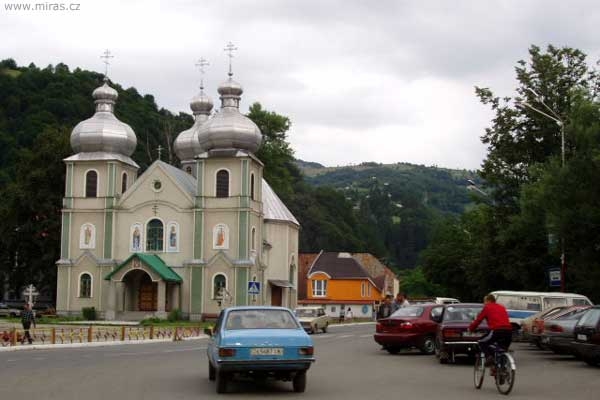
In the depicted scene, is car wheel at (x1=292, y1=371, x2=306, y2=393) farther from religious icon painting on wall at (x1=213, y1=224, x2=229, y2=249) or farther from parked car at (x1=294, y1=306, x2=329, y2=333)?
religious icon painting on wall at (x1=213, y1=224, x2=229, y2=249)

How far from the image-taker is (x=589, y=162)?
28.4 metres

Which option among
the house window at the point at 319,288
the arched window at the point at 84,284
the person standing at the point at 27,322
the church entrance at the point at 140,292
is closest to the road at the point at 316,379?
the person standing at the point at 27,322

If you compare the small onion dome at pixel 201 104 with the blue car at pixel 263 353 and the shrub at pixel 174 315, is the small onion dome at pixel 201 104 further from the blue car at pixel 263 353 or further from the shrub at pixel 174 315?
the blue car at pixel 263 353

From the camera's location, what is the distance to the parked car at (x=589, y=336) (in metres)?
20.0

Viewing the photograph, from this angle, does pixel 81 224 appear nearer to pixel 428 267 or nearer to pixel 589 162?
pixel 428 267

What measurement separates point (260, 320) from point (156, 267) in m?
42.5

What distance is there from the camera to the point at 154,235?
60.3 m

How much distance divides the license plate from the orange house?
73.2 meters

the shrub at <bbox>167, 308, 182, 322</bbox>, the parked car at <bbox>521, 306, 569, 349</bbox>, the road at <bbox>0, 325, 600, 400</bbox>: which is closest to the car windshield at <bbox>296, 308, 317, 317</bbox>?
the shrub at <bbox>167, 308, 182, 322</bbox>

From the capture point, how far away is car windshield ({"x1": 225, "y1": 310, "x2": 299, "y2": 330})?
602 inches

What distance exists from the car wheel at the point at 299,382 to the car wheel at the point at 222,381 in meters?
1.13

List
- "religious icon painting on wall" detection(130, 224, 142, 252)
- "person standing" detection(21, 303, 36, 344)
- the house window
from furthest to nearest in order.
Result: the house window < "religious icon painting on wall" detection(130, 224, 142, 252) < "person standing" detection(21, 303, 36, 344)

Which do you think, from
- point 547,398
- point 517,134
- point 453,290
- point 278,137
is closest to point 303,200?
point 278,137

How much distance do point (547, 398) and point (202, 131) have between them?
47430mm
